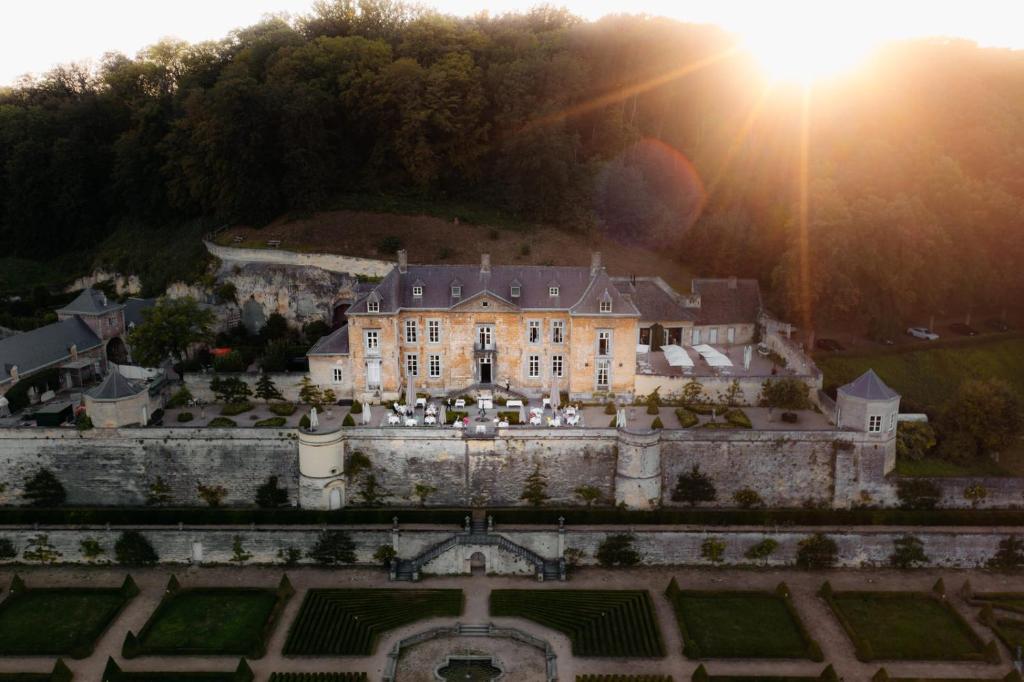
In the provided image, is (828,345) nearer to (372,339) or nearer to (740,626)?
(740,626)

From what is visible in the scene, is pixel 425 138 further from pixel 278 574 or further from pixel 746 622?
pixel 746 622

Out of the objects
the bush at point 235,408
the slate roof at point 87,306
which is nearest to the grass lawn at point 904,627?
the bush at point 235,408

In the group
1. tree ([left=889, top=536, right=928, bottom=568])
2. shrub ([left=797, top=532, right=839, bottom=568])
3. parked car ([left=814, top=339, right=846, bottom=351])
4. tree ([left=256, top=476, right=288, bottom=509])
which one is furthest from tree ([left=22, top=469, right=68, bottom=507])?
parked car ([left=814, top=339, right=846, bottom=351])

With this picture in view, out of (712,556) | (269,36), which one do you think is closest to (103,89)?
(269,36)

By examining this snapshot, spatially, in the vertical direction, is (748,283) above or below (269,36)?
below

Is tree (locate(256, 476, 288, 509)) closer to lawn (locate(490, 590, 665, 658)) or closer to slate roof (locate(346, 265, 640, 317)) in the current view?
slate roof (locate(346, 265, 640, 317))

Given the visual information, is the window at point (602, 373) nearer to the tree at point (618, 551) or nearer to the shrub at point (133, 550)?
the tree at point (618, 551)

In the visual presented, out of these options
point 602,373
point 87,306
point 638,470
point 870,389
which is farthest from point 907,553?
point 87,306
